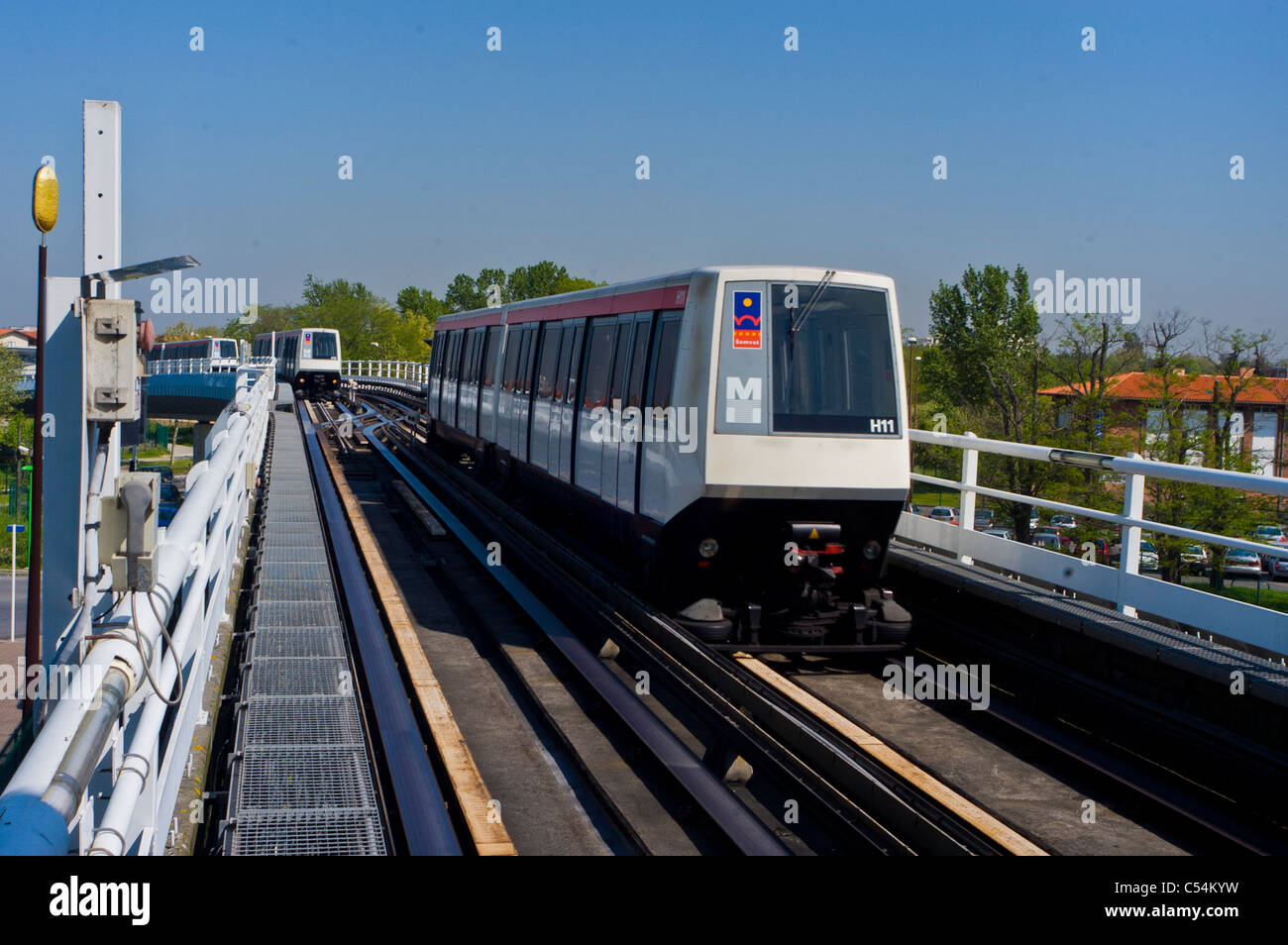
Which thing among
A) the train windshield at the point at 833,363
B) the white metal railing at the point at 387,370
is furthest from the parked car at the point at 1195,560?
the white metal railing at the point at 387,370

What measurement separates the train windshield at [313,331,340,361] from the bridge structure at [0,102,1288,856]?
3933 cm

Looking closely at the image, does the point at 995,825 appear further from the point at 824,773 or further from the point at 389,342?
the point at 389,342

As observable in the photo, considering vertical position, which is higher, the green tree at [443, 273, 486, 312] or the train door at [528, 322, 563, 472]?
the green tree at [443, 273, 486, 312]

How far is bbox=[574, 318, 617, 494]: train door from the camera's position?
476 inches

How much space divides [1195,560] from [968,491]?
32001mm

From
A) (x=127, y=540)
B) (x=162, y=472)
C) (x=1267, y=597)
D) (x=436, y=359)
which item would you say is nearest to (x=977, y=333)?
(x=1267, y=597)

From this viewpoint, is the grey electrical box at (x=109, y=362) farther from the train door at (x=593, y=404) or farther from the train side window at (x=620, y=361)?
the train door at (x=593, y=404)

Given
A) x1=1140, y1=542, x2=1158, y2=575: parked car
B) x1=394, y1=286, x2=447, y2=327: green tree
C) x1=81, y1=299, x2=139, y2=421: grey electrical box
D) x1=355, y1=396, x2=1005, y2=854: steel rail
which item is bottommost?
x1=1140, y1=542, x2=1158, y2=575: parked car

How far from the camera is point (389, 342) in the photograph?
435 ft

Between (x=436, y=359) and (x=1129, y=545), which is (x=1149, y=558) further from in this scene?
(x=1129, y=545)

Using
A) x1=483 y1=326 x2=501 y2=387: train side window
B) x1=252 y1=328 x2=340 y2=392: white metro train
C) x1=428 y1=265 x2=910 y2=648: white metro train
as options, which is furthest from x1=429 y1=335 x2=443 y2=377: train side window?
x1=252 y1=328 x2=340 y2=392: white metro train

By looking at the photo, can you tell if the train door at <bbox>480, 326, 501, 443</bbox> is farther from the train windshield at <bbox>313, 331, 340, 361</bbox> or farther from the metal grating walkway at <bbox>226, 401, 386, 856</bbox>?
the train windshield at <bbox>313, 331, 340, 361</bbox>

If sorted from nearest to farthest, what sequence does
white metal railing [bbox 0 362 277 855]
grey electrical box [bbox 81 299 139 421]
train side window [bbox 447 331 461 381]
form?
white metal railing [bbox 0 362 277 855], grey electrical box [bbox 81 299 139 421], train side window [bbox 447 331 461 381]

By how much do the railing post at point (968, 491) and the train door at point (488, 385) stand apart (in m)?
9.49
